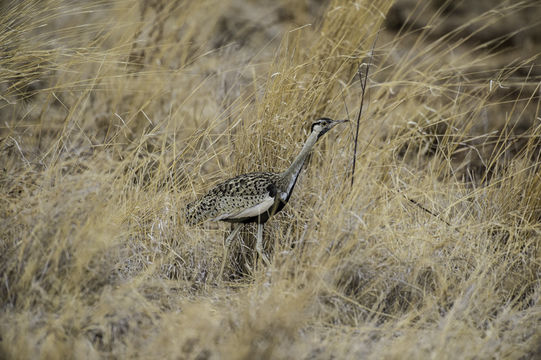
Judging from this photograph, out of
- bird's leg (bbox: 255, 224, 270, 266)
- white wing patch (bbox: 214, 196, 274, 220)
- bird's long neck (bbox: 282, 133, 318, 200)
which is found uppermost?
bird's long neck (bbox: 282, 133, 318, 200)

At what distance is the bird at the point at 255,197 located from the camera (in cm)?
263

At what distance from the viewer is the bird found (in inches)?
103

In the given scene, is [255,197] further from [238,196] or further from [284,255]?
[284,255]

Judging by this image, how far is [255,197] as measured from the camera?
2621 mm

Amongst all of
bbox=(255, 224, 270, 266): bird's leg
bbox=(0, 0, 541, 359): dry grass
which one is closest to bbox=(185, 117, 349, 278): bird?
bbox=(255, 224, 270, 266): bird's leg

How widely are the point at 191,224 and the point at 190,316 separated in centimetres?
75

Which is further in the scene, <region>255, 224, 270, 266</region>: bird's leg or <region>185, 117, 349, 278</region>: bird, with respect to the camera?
<region>255, 224, 270, 266</region>: bird's leg

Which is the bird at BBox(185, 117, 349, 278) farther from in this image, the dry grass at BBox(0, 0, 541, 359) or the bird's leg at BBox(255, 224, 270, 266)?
the dry grass at BBox(0, 0, 541, 359)

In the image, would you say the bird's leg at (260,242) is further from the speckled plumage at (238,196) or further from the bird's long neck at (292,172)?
the bird's long neck at (292,172)

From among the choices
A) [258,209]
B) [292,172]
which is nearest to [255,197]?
[258,209]

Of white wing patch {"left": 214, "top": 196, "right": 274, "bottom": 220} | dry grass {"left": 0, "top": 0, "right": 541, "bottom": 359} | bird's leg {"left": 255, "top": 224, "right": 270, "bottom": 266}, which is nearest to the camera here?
dry grass {"left": 0, "top": 0, "right": 541, "bottom": 359}

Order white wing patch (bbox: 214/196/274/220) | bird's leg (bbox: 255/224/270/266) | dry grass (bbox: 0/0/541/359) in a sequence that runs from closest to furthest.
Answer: dry grass (bbox: 0/0/541/359) < white wing patch (bbox: 214/196/274/220) < bird's leg (bbox: 255/224/270/266)

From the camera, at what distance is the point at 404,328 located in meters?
2.35

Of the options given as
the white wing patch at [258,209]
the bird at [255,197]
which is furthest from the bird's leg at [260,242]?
the white wing patch at [258,209]
